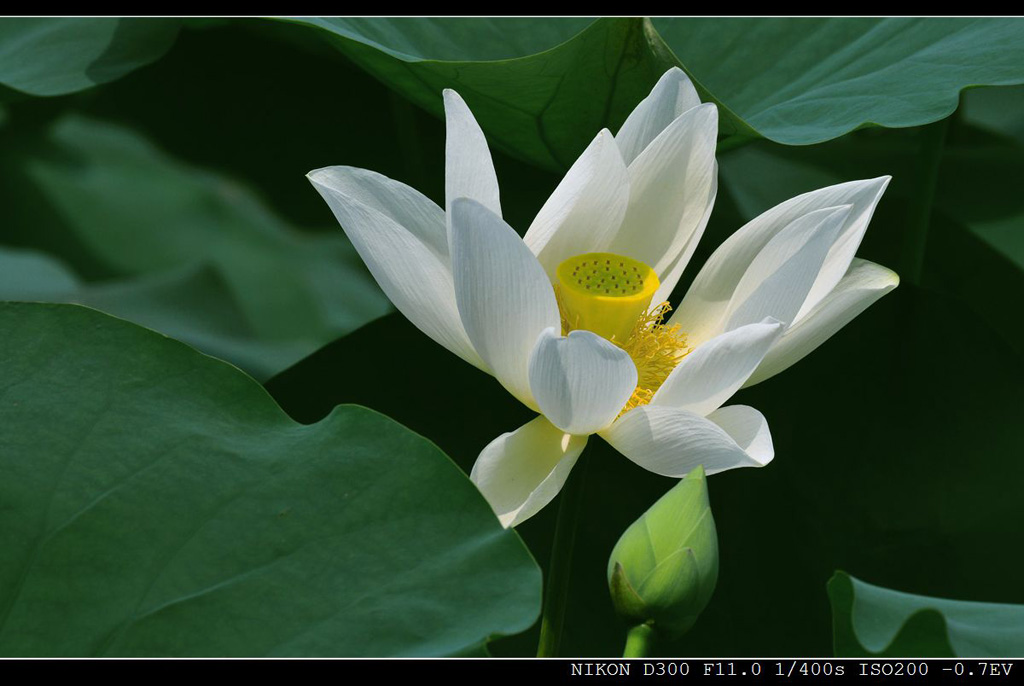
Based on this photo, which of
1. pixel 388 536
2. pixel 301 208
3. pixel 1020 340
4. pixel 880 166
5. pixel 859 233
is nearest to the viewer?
pixel 388 536

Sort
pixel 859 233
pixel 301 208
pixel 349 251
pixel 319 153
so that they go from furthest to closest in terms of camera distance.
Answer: pixel 349 251 < pixel 301 208 < pixel 319 153 < pixel 859 233

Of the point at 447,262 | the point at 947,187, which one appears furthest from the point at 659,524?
the point at 947,187

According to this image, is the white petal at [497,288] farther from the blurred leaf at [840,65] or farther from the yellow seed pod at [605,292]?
the blurred leaf at [840,65]

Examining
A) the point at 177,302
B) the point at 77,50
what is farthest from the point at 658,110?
the point at 177,302

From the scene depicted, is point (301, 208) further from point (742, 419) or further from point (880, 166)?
point (742, 419)

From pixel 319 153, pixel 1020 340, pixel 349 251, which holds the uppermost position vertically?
pixel 319 153

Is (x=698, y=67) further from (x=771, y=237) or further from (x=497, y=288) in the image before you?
(x=497, y=288)

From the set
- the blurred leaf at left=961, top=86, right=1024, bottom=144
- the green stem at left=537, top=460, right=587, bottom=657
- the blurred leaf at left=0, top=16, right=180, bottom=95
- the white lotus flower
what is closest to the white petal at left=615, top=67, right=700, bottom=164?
the white lotus flower

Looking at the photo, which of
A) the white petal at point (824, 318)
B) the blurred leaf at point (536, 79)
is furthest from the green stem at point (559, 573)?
the blurred leaf at point (536, 79)

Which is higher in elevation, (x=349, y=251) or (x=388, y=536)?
(x=388, y=536)
